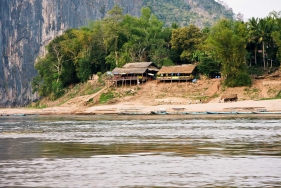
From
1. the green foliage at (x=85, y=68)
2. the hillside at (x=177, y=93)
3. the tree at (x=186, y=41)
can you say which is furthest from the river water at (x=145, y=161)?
the green foliage at (x=85, y=68)

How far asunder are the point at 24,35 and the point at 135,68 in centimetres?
6959

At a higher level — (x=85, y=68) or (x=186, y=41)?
(x=186, y=41)

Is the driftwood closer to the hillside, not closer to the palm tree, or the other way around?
the hillside

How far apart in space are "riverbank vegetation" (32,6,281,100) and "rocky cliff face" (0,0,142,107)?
110ft

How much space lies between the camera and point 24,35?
142750 millimetres

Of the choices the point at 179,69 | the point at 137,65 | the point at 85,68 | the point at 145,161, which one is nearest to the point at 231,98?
the point at 179,69

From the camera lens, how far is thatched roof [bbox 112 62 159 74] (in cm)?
7954

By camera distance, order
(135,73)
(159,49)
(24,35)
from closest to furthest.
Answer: (135,73) → (159,49) → (24,35)

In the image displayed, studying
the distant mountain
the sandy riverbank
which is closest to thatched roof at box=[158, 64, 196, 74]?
the sandy riverbank

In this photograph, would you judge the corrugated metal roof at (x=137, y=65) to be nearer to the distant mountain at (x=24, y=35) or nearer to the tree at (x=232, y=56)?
the tree at (x=232, y=56)

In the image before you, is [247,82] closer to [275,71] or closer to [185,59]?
[275,71]

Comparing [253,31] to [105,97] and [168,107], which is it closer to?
[168,107]

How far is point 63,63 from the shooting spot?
9506 centimetres

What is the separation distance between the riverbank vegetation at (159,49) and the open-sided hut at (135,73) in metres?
3.82
